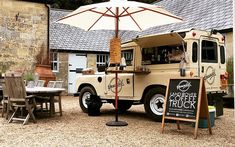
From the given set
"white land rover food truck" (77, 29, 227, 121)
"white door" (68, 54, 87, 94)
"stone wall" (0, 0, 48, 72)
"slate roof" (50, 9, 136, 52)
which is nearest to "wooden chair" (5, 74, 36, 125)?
"white land rover food truck" (77, 29, 227, 121)

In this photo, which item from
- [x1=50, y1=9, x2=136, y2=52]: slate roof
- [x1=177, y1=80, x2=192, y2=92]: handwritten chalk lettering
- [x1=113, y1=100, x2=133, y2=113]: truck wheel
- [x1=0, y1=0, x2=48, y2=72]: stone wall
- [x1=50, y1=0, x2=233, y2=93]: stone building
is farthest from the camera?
[x1=50, y1=9, x2=136, y2=52]: slate roof

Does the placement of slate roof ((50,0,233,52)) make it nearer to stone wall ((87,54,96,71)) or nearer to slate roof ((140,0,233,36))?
slate roof ((140,0,233,36))

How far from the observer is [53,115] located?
10070 mm

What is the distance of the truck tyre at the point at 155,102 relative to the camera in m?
9.01

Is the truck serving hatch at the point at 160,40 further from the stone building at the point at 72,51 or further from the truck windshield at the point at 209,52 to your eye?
the stone building at the point at 72,51

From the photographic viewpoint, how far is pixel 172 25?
1802 centimetres

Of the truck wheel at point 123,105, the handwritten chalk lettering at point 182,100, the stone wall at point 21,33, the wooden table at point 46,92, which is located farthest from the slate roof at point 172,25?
the wooden table at point 46,92

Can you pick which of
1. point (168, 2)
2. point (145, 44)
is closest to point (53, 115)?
point (145, 44)

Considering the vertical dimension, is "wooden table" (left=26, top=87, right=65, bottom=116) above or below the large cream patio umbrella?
below

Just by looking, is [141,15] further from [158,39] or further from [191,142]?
[191,142]

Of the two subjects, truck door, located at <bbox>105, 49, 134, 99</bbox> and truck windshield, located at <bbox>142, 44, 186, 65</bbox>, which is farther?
truck door, located at <bbox>105, 49, 134, 99</bbox>

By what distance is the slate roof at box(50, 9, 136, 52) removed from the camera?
20.4 meters

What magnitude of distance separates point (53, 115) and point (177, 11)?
471 inches

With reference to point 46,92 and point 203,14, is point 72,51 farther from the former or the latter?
point 46,92
